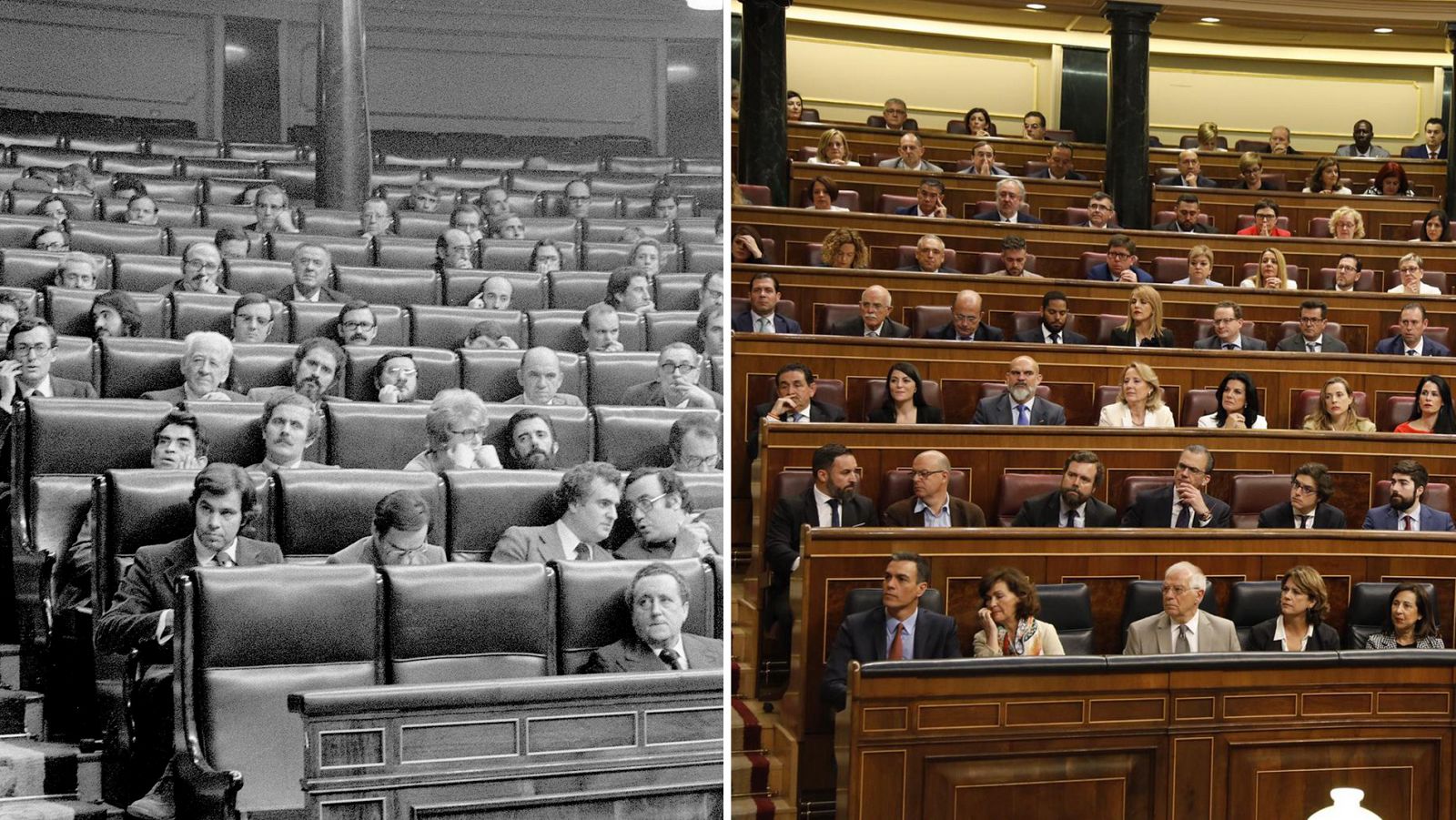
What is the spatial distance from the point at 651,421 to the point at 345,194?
0.33m

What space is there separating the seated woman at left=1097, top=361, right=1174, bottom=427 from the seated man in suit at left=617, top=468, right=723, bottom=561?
0.74 meters

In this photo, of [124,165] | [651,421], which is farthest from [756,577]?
[124,165]

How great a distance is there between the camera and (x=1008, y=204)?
8.18 feet

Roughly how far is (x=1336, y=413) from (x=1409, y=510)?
23 centimetres

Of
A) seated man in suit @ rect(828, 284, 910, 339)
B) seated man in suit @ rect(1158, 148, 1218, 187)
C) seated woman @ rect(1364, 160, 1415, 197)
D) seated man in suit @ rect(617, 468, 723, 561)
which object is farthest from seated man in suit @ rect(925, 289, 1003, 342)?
seated woman @ rect(1364, 160, 1415, 197)

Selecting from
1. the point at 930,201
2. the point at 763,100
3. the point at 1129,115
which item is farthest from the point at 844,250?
the point at 1129,115

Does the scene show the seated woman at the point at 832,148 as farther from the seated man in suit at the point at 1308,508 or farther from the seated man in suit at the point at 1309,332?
the seated man in suit at the point at 1308,508

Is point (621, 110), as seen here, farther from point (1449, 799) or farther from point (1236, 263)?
point (1236, 263)

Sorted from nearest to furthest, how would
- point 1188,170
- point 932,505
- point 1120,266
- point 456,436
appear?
point 456,436 < point 932,505 < point 1120,266 < point 1188,170

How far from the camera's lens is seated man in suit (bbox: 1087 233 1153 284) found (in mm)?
2244

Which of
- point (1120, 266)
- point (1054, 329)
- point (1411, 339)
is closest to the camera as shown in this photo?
point (1054, 329)

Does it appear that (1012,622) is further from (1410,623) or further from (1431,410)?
(1431,410)

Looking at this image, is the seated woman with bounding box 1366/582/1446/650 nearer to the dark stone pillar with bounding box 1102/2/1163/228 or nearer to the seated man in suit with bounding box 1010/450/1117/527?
the seated man in suit with bounding box 1010/450/1117/527

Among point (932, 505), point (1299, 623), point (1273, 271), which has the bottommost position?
point (1299, 623)
